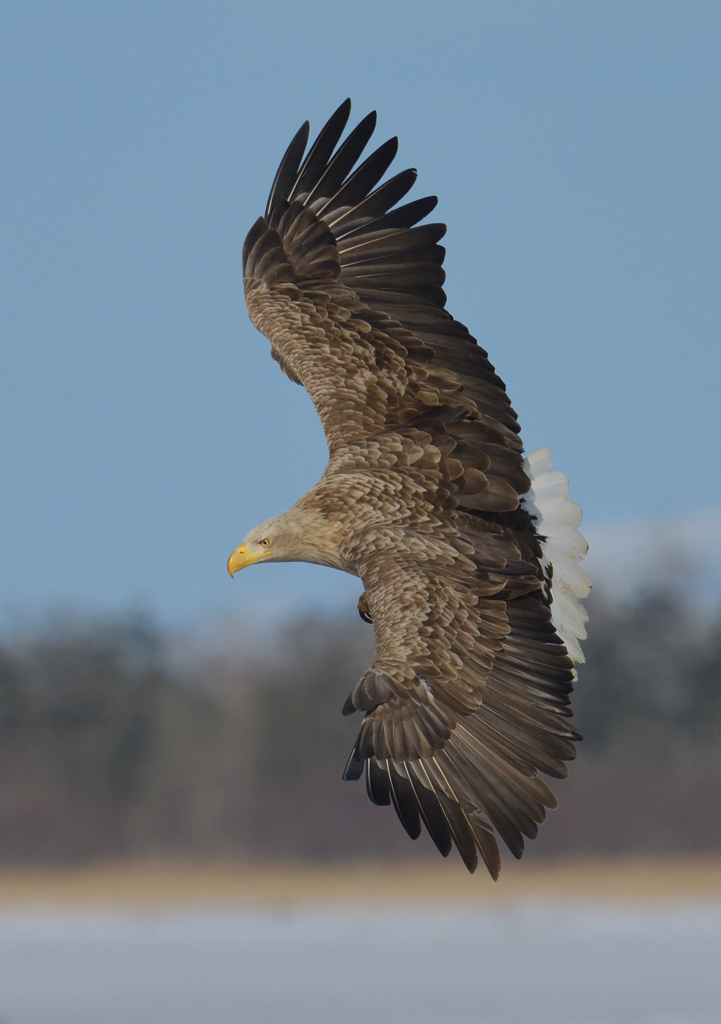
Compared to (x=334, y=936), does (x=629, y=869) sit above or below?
above

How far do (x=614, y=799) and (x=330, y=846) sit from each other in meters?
5.78

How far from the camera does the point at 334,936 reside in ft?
97.3

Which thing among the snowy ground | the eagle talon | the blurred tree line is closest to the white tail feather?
the eagle talon

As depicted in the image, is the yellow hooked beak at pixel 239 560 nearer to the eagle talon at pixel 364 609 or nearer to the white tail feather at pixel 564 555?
the eagle talon at pixel 364 609

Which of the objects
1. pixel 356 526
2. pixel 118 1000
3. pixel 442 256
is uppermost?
pixel 442 256

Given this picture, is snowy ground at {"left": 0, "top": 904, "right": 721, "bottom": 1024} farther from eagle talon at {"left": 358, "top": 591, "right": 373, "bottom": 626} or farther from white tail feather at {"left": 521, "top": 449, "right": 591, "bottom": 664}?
eagle talon at {"left": 358, "top": 591, "right": 373, "bottom": 626}

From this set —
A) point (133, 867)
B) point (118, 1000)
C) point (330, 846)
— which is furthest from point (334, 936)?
point (118, 1000)

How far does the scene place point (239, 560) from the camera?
8039 mm

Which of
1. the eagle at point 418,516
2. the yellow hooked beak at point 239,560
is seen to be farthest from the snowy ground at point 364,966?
the eagle at point 418,516

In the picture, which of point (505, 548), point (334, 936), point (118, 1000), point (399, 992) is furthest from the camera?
point (334, 936)

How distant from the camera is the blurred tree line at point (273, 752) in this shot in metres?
33.3

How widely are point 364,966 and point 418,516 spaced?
69.7 ft

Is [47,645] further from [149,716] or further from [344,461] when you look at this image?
[344,461]

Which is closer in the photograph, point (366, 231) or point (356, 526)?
point (356, 526)
